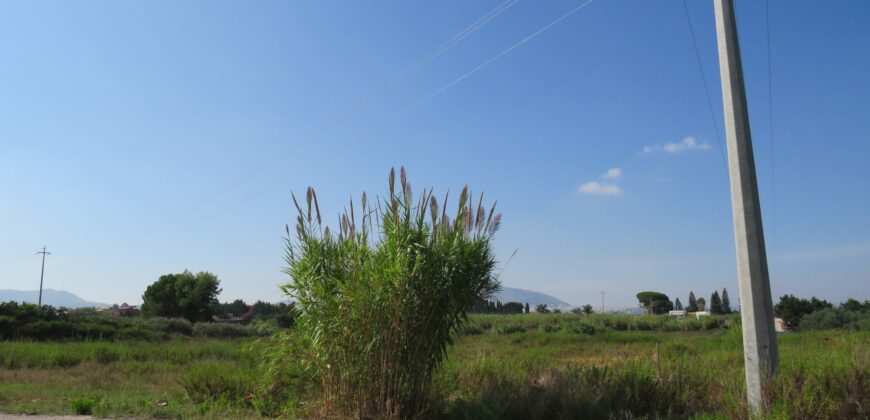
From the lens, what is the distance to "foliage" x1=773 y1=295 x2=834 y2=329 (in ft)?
136

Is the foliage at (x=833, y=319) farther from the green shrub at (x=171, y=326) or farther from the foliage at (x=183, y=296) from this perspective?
the foliage at (x=183, y=296)

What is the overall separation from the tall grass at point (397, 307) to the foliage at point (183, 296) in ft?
169

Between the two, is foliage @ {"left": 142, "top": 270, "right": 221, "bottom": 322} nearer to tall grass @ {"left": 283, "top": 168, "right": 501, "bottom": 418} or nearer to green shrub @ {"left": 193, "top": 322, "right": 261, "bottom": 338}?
green shrub @ {"left": 193, "top": 322, "right": 261, "bottom": 338}

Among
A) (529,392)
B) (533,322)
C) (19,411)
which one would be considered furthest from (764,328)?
(533,322)

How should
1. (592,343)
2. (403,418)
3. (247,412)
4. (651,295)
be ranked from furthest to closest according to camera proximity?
(651,295) < (592,343) < (247,412) < (403,418)

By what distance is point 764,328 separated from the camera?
20.0 ft

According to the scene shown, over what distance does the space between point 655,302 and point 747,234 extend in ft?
363

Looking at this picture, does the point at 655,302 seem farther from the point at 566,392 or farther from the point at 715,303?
the point at 566,392

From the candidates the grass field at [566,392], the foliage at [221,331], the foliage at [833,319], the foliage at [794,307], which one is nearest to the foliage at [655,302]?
the foliage at [794,307]

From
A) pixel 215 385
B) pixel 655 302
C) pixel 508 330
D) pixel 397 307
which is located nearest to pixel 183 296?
pixel 508 330

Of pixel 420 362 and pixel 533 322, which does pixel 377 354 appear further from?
pixel 533 322

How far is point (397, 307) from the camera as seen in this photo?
7098mm

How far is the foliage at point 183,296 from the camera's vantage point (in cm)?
5484

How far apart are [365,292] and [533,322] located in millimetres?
51641
